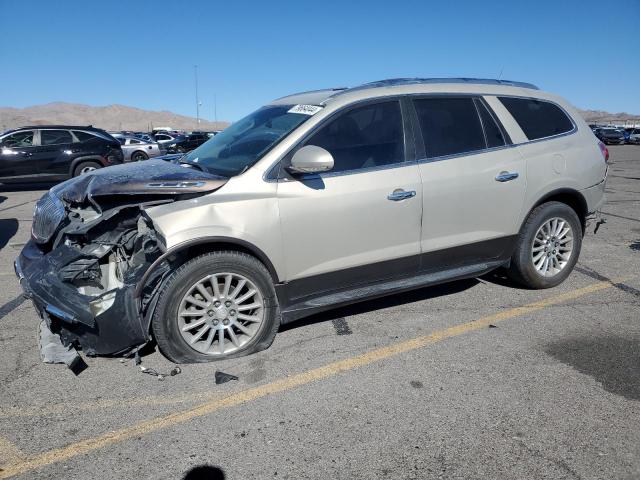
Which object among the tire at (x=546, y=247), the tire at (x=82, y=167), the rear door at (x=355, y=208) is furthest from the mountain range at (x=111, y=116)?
the rear door at (x=355, y=208)

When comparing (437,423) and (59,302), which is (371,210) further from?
(59,302)

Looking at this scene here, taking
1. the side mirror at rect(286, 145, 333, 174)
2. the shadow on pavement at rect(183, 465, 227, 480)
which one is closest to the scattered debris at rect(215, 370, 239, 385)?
the shadow on pavement at rect(183, 465, 227, 480)

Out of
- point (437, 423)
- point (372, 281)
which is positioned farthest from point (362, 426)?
point (372, 281)

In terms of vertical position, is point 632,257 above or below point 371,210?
below

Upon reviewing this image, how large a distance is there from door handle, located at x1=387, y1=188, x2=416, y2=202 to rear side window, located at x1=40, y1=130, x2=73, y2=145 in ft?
40.1

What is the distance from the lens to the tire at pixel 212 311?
10.8 feet

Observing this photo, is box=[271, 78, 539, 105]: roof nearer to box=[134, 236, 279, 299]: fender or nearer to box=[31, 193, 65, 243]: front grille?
box=[134, 236, 279, 299]: fender

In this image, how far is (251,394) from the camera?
309 centimetres

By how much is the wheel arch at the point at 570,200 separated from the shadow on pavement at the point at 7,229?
683 cm

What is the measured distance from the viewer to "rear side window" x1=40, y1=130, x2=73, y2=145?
13.2m

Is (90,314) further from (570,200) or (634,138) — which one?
(634,138)

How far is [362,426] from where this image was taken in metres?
2.74

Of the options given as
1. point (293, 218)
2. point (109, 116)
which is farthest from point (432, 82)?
point (109, 116)

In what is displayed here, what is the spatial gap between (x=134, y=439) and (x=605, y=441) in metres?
2.45
